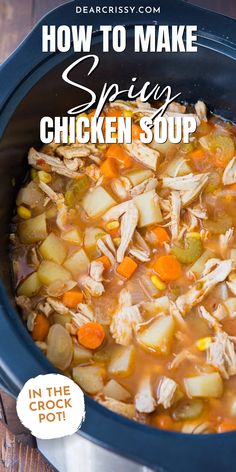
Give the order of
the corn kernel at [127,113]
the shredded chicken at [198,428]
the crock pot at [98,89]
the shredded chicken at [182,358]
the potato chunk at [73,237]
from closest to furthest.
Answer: the crock pot at [98,89] < the shredded chicken at [198,428] < the shredded chicken at [182,358] < the potato chunk at [73,237] < the corn kernel at [127,113]

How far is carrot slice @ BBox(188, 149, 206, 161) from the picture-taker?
214cm

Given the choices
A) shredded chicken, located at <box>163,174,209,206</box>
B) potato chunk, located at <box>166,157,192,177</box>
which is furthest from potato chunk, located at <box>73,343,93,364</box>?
potato chunk, located at <box>166,157,192,177</box>

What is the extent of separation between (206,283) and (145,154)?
18.8 inches

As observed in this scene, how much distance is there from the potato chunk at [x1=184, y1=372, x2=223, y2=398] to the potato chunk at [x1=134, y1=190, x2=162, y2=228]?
48cm

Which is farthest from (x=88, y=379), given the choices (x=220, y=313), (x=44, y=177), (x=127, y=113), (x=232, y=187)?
(x=127, y=113)

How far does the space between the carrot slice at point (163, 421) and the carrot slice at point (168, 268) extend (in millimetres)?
401

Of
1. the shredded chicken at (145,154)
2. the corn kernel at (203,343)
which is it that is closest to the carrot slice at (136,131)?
the shredded chicken at (145,154)

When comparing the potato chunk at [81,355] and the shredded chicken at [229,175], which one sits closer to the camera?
the potato chunk at [81,355]

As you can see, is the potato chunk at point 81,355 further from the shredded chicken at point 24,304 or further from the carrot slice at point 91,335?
the shredded chicken at point 24,304

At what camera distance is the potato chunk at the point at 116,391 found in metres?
1.66

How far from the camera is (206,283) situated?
1853 mm

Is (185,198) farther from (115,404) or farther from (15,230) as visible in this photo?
(115,404)

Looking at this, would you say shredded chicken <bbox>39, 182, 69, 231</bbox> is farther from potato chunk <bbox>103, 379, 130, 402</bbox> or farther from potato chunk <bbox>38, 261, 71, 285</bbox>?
potato chunk <bbox>103, 379, 130, 402</bbox>

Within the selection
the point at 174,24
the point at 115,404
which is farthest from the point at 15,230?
the point at 174,24
